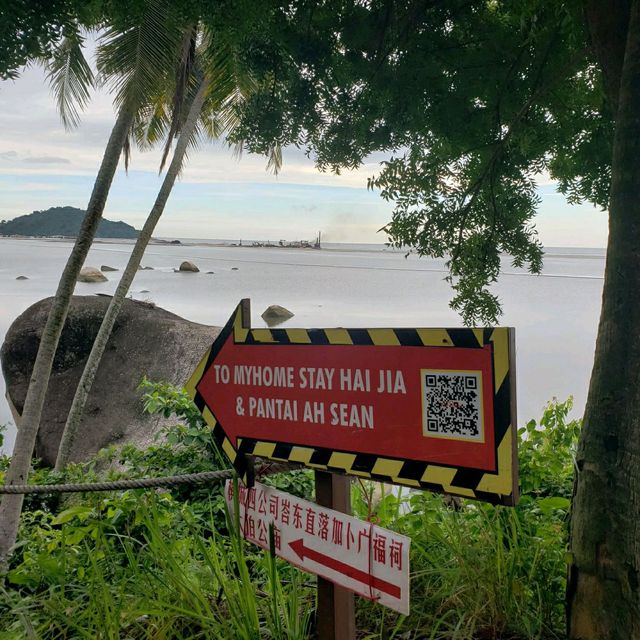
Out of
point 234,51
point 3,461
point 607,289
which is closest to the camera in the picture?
point 607,289

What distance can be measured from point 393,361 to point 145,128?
38.9 ft

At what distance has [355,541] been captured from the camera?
6.19 ft

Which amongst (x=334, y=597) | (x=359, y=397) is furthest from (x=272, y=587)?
(x=359, y=397)

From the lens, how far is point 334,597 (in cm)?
202

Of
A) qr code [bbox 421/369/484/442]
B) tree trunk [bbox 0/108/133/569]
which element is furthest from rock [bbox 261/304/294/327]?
qr code [bbox 421/369/484/442]

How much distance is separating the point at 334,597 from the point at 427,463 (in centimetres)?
57

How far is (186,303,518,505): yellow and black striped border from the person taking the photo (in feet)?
5.41

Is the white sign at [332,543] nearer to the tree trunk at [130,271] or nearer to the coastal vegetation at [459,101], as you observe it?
the coastal vegetation at [459,101]

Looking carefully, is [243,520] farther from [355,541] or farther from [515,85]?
[515,85]

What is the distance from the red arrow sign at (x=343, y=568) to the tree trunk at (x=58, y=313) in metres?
5.58

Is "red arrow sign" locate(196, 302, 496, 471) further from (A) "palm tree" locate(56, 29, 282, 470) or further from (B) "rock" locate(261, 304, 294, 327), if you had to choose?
(B) "rock" locate(261, 304, 294, 327)

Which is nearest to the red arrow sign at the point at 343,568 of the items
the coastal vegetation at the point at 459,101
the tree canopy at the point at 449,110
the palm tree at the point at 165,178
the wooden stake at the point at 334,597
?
the wooden stake at the point at 334,597

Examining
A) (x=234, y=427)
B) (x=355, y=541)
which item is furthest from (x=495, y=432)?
(x=234, y=427)

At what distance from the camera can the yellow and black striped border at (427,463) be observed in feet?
5.41
